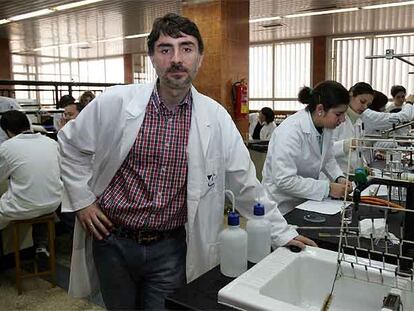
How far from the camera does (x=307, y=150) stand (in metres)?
1.98

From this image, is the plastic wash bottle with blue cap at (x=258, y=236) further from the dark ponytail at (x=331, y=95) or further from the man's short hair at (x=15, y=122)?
the man's short hair at (x=15, y=122)

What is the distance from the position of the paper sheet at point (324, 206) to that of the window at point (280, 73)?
22.0 feet

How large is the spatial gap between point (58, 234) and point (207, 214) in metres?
2.71

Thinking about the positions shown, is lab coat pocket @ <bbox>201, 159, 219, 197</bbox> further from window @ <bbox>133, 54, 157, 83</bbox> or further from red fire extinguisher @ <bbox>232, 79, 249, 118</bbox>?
window @ <bbox>133, 54, 157, 83</bbox>

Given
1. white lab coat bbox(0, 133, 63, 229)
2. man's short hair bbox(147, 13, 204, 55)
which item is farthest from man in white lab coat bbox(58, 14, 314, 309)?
white lab coat bbox(0, 133, 63, 229)

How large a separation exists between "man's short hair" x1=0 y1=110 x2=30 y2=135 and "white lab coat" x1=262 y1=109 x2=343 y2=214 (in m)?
1.74

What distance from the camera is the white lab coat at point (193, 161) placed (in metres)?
1.21

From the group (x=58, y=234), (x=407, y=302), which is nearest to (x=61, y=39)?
(x=58, y=234)

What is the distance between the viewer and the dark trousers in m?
1.23

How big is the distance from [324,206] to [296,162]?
1.01ft

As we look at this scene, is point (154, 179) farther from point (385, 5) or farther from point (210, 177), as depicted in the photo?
point (385, 5)

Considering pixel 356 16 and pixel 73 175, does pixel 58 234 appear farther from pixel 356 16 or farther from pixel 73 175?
pixel 356 16

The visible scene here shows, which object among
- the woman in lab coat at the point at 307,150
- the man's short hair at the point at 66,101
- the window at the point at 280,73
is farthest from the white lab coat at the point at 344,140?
the window at the point at 280,73

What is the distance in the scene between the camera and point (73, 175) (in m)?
1.29
